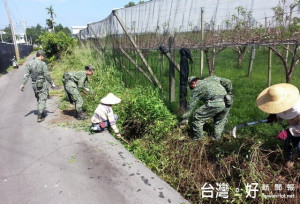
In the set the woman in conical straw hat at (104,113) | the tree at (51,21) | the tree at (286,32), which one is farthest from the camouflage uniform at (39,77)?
the tree at (51,21)

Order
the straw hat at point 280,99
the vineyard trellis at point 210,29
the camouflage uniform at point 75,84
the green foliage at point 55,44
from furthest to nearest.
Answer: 1. the green foliage at point 55,44
2. the camouflage uniform at point 75,84
3. the vineyard trellis at point 210,29
4. the straw hat at point 280,99

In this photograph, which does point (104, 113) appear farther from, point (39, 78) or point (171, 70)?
point (39, 78)

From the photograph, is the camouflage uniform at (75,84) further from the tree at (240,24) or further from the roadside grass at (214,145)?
the tree at (240,24)

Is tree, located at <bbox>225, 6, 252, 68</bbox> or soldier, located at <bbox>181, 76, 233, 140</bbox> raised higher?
tree, located at <bbox>225, 6, 252, 68</bbox>

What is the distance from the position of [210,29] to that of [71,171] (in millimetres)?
4177

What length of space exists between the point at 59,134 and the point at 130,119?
58.5 inches

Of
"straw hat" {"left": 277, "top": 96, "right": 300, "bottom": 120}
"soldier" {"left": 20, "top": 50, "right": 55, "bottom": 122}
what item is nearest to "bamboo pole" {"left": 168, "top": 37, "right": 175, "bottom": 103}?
"straw hat" {"left": 277, "top": 96, "right": 300, "bottom": 120}

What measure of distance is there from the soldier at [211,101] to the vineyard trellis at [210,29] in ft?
2.05

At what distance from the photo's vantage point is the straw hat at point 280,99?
267 cm

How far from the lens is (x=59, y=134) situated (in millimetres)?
4715

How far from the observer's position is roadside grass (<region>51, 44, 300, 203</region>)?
278 cm

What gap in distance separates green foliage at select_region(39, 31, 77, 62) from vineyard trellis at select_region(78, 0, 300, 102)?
949 cm

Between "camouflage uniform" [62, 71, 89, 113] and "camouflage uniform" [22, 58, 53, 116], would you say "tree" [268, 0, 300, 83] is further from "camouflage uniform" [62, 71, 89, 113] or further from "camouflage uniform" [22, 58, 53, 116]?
"camouflage uniform" [22, 58, 53, 116]

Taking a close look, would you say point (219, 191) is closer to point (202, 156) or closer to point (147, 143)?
point (202, 156)
